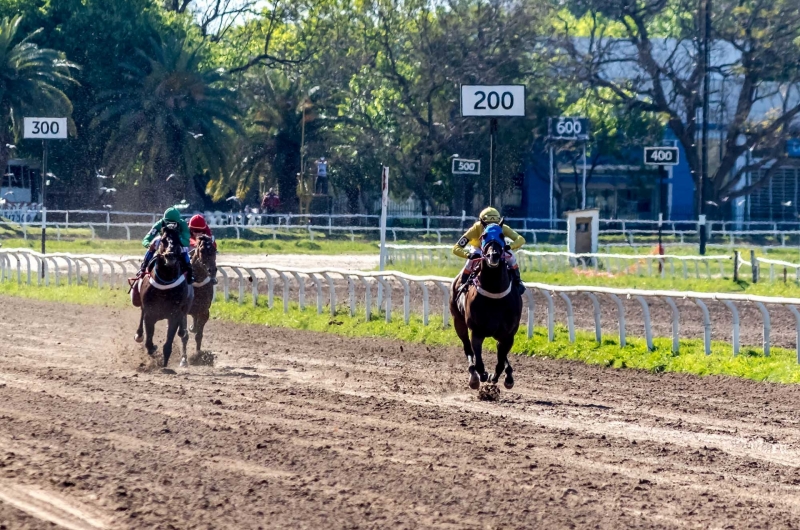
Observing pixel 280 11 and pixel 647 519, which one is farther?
pixel 280 11

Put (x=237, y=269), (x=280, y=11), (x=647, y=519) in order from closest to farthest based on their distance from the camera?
(x=647, y=519) → (x=237, y=269) → (x=280, y=11)

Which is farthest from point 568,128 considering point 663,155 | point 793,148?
point 793,148

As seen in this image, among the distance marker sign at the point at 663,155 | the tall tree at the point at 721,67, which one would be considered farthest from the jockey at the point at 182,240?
the tall tree at the point at 721,67

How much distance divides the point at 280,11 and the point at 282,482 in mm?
54667

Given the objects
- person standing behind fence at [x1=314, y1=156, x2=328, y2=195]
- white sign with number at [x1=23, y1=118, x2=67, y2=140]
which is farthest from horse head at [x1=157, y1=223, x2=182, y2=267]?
person standing behind fence at [x1=314, y1=156, x2=328, y2=195]

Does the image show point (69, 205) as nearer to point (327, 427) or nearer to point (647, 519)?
point (327, 427)

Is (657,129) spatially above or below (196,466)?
above

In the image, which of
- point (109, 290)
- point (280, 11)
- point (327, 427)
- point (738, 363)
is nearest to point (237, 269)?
point (109, 290)

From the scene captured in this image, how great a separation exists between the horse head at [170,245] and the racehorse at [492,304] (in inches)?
128


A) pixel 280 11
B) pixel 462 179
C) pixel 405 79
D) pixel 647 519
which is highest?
pixel 280 11

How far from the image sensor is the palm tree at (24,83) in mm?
45719

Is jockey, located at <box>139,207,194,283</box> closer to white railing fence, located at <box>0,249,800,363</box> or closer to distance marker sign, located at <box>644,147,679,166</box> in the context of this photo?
white railing fence, located at <box>0,249,800,363</box>

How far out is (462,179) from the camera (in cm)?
5047

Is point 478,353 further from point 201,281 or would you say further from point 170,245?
point 201,281
